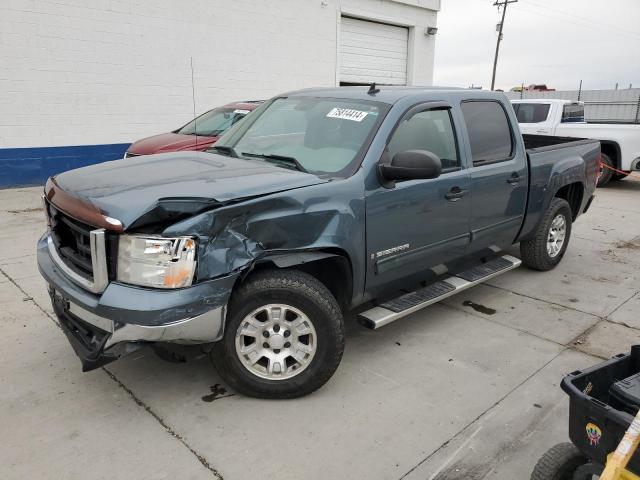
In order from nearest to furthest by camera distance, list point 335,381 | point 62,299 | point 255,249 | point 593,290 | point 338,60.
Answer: point 255,249, point 62,299, point 335,381, point 593,290, point 338,60

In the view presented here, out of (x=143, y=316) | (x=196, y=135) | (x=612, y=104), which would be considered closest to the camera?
(x=143, y=316)

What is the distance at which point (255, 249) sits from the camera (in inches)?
115

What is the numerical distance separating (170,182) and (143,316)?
2.64 feet

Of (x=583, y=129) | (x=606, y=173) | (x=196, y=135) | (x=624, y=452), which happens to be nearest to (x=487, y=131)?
(x=624, y=452)

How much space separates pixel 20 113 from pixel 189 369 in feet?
27.8

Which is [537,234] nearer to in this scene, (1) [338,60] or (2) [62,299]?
(2) [62,299]

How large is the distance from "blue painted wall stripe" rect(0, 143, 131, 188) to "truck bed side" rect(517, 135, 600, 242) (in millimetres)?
8717

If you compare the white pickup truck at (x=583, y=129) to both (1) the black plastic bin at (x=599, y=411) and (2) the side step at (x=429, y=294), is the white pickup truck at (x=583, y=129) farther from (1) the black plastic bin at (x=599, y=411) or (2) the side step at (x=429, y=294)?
(1) the black plastic bin at (x=599, y=411)

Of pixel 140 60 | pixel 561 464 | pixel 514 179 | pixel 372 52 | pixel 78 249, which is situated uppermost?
pixel 372 52

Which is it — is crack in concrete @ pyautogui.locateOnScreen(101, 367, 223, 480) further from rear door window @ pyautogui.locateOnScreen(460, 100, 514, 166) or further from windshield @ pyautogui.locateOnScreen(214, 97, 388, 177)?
rear door window @ pyautogui.locateOnScreen(460, 100, 514, 166)

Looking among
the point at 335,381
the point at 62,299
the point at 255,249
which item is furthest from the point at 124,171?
the point at 335,381

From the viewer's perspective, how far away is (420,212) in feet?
12.4

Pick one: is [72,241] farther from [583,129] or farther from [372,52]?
[372,52]

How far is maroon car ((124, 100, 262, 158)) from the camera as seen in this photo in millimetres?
7797
